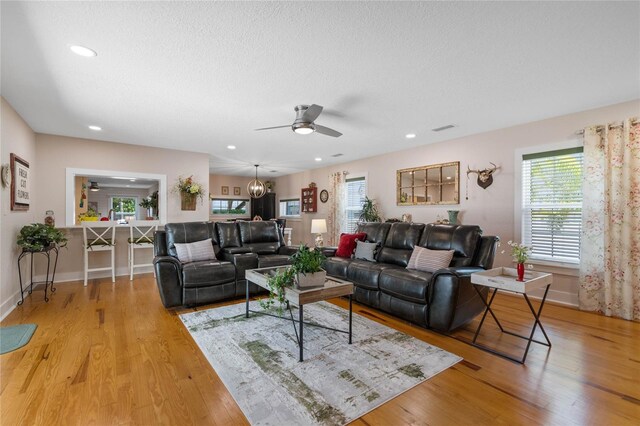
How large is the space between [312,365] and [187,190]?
4.86 meters

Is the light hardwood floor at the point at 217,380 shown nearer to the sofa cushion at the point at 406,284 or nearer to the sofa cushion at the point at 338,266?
the sofa cushion at the point at 406,284

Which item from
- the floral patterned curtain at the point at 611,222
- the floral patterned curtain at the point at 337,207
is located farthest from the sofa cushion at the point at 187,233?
the floral patterned curtain at the point at 611,222

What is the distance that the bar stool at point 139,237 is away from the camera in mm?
5116

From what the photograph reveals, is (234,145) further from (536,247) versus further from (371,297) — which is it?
(536,247)

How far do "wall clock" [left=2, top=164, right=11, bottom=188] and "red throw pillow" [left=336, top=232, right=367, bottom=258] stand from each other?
413 centimetres

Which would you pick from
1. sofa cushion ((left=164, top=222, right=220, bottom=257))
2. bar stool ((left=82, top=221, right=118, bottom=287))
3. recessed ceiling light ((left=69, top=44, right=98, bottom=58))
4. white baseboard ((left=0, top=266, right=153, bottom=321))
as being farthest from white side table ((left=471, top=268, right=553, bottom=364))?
bar stool ((left=82, top=221, right=118, bottom=287))

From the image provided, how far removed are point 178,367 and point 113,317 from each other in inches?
62.9

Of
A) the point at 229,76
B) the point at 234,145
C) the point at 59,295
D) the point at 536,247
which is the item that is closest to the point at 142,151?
the point at 234,145

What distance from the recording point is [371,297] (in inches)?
138

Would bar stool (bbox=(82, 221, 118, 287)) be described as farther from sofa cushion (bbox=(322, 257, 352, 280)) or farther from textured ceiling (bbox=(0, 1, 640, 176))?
sofa cushion (bbox=(322, 257, 352, 280))

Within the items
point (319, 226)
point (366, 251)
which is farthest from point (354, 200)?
point (366, 251)

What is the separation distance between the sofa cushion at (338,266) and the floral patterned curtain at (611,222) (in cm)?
290

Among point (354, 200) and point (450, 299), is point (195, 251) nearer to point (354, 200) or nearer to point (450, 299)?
point (450, 299)

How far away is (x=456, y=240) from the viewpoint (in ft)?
11.4
